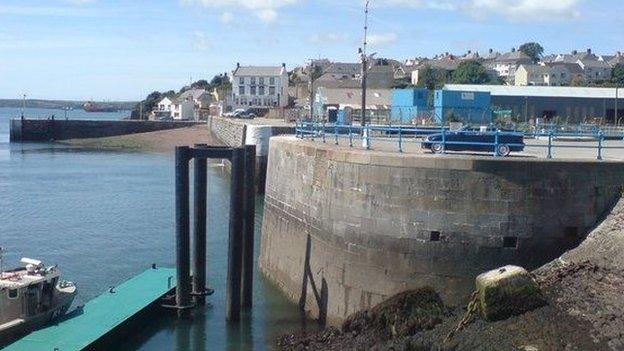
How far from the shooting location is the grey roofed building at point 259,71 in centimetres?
11681

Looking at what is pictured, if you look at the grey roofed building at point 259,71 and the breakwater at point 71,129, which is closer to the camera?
the breakwater at point 71,129

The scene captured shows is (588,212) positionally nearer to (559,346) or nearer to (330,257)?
(559,346)

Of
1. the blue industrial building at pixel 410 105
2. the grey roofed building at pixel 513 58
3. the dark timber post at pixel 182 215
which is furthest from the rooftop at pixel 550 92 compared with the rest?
the grey roofed building at pixel 513 58

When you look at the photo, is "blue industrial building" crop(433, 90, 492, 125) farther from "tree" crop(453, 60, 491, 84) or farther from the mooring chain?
"tree" crop(453, 60, 491, 84)

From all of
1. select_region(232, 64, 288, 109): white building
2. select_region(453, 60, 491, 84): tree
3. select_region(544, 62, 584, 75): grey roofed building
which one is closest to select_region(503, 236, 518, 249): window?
select_region(453, 60, 491, 84): tree

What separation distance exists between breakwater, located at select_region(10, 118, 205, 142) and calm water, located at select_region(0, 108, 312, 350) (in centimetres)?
2902

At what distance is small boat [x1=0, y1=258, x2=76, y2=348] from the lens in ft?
60.6

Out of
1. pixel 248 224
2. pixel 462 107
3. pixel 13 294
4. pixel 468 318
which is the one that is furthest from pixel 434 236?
pixel 462 107

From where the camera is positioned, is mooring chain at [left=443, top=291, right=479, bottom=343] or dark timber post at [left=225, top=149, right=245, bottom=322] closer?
mooring chain at [left=443, top=291, right=479, bottom=343]

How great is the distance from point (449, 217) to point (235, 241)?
18.3 ft

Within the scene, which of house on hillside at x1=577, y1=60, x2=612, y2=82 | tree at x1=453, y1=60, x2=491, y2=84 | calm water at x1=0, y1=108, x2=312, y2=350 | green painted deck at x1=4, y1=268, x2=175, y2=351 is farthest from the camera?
house on hillside at x1=577, y1=60, x2=612, y2=82

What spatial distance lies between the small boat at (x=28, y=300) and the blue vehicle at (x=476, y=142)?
971 centimetres

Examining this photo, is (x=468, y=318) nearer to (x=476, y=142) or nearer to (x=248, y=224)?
(x=476, y=142)

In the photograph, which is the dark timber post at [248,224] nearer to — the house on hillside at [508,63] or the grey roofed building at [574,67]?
the grey roofed building at [574,67]
